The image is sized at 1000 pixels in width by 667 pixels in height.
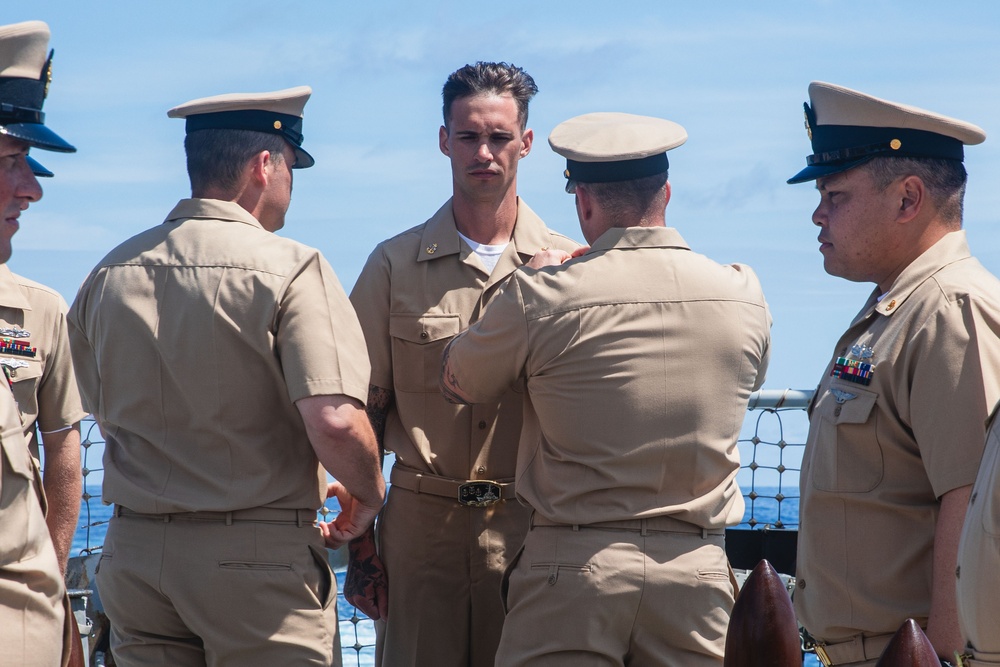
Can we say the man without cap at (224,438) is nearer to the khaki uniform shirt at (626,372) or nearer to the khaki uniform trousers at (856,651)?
the khaki uniform shirt at (626,372)

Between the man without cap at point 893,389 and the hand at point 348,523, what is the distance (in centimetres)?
130

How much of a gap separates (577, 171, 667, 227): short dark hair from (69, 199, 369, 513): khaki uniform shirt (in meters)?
0.83

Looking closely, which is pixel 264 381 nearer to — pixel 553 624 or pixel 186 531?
pixel 186 531

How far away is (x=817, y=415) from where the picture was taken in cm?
325

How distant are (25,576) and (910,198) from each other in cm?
241

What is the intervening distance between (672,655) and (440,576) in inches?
38.1

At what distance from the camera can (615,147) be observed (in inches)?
135

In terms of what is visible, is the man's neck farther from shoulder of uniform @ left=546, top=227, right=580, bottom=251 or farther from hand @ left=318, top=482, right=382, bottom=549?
hand @ left=318, top=482, right=382, bottom=549

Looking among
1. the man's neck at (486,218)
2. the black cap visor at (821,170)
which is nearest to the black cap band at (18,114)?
the man's neck at (486,218)

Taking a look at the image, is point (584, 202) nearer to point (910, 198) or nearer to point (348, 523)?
point (910, 198)

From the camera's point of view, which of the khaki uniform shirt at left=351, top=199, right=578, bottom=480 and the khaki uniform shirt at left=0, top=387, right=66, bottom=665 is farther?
the khaki uniform shirt at left=351, top=199, right=578, bottom=480

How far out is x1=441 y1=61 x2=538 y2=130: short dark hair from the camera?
4.14 meters

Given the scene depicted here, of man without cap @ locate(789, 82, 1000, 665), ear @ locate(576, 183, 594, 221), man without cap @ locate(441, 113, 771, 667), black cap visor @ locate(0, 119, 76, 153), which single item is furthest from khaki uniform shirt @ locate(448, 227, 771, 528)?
black cap visor @ locate(0, 119, 76, 153)

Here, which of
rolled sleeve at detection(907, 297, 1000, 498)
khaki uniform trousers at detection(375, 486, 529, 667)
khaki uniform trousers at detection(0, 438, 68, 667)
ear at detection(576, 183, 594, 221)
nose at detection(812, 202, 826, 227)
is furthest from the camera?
khaki uniform trousers at detection(375, 486, 529, 667)
